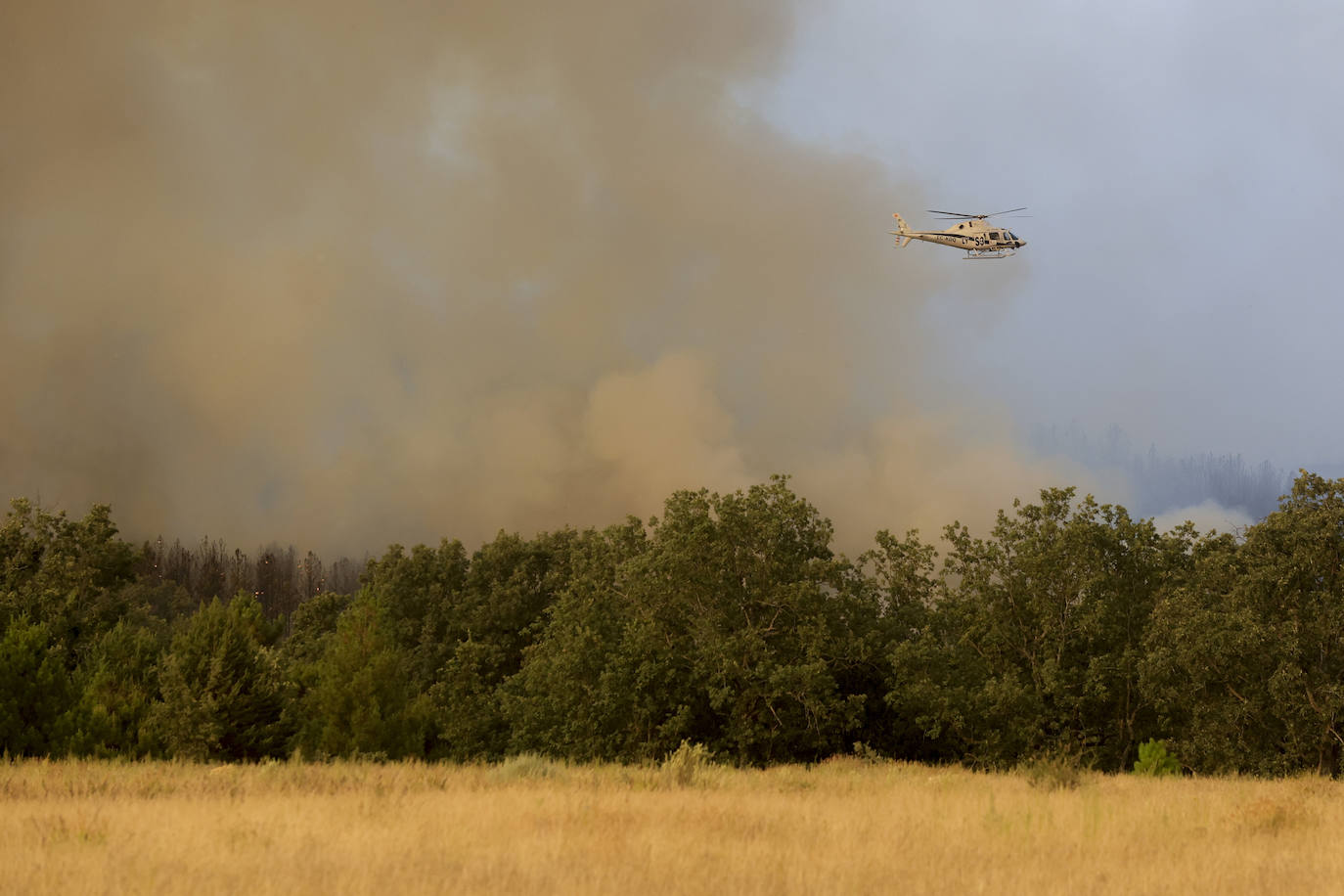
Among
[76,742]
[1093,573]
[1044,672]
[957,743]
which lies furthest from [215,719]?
[1093,573]

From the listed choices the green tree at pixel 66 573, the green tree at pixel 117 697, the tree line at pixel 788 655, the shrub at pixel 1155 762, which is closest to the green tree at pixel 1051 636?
the tree line at pixel 788 655

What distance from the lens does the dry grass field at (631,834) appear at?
932 cm

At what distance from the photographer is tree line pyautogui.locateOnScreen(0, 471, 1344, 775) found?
33.0 meters

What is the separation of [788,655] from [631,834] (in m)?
26.0

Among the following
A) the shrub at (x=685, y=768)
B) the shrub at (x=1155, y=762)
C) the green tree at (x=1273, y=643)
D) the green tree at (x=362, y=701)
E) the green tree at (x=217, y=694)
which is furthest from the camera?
the green tree at (x=1273, y=643)

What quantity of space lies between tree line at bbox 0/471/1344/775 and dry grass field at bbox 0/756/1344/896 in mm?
14920

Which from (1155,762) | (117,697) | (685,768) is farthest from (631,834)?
(117,697)

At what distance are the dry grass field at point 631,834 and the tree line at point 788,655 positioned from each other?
14.9 meters

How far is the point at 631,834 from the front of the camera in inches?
463

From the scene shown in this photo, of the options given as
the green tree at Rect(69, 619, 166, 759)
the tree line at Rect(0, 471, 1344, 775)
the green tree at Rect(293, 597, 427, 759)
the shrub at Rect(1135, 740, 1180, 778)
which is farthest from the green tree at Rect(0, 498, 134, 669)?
Result: the shrub at Rect(1135, 740, 1180, 778)

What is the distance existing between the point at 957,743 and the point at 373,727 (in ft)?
76.2

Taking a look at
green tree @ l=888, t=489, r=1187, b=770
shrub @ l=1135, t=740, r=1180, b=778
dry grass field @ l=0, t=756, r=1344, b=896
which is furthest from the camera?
green tree @ l=888, t=489, r=1187, b=770

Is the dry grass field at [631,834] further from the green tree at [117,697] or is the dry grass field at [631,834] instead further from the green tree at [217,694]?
the green tree at [117,697]

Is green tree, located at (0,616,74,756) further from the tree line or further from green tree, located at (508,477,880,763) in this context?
green tree, located at (508,477,880,763)
